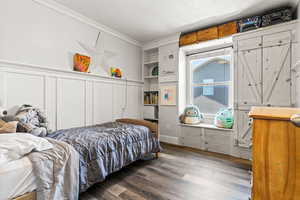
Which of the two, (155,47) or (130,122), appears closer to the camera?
(130,122)

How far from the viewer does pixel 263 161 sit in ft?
2.49

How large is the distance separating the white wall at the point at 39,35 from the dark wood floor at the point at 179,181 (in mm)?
1993

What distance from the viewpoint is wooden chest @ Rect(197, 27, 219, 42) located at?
2.91 m

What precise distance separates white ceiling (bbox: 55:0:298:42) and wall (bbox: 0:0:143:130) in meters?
0.33

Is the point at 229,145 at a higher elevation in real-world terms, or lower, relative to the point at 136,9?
A: lower

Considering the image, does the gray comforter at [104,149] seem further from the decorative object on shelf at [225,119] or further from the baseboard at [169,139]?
the decorative object on shelf at [225,119]

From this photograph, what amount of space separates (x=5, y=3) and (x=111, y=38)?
169 centimetres

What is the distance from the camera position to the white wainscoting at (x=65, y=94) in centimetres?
191

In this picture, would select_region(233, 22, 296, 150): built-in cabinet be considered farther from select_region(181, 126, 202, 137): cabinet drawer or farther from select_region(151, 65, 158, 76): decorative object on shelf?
select_region(151, 65, 158, 76): decorative object on shelf

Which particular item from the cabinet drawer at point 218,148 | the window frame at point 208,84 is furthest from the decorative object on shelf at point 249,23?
the cabinet drawer at point 218,148

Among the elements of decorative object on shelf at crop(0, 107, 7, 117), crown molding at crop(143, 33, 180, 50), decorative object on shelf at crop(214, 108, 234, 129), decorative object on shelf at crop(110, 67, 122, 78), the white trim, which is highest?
crown molding at crop(143, 33, 180, 50)

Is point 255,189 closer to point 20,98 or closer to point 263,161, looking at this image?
point 263,161

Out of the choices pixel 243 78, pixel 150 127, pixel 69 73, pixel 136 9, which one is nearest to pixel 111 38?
pixel 136 9

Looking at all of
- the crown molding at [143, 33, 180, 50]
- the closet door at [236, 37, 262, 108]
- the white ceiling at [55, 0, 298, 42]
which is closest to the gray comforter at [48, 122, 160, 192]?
the closet door at [236, 37, 262, 108]
